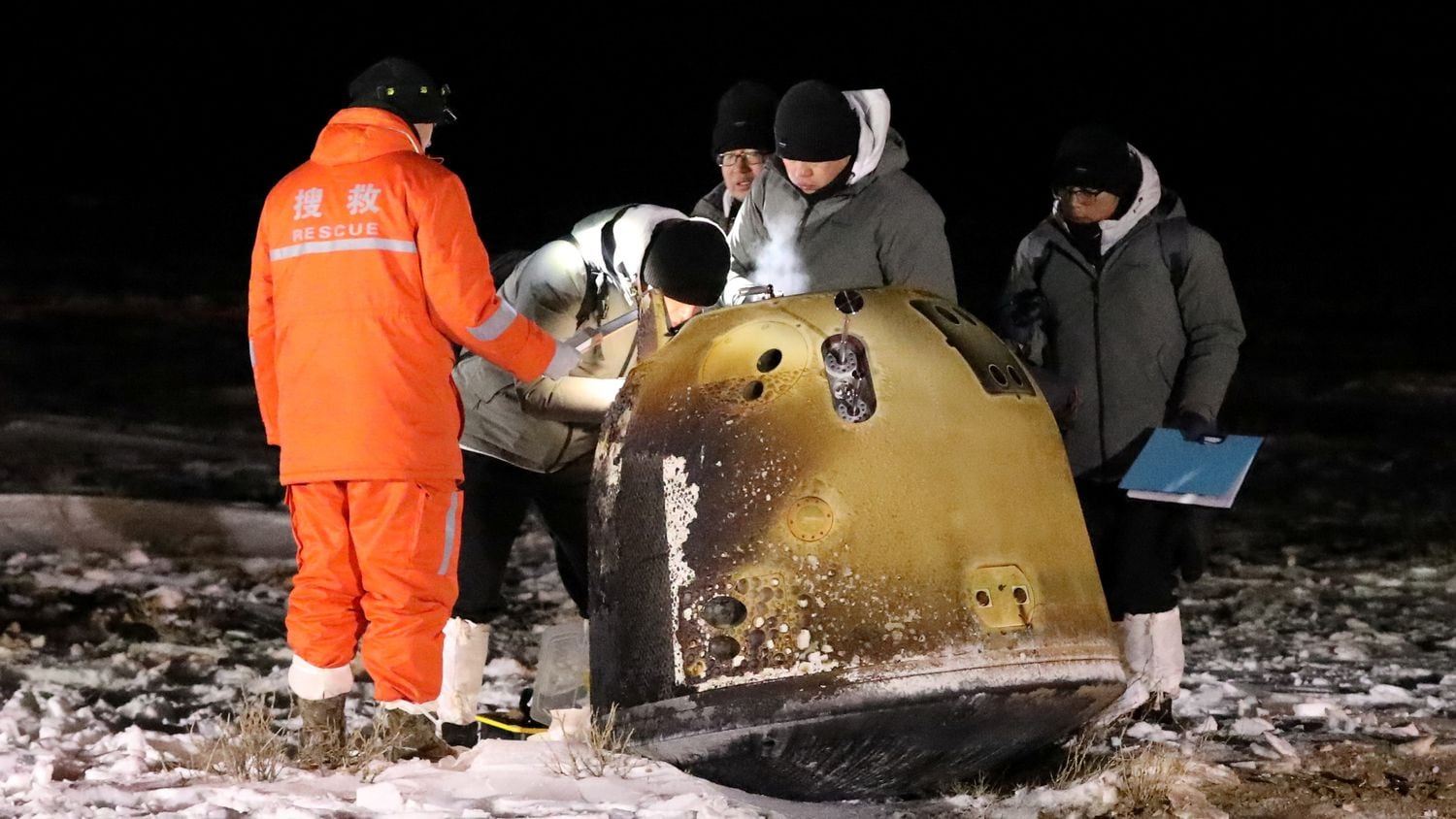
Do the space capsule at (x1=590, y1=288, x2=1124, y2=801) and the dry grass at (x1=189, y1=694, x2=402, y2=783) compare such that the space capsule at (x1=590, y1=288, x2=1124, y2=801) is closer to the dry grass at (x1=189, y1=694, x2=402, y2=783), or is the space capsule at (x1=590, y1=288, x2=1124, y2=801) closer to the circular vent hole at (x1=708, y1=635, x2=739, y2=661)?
the circular vent hole at (x1=708, y1=635, x2=739, y2=661)

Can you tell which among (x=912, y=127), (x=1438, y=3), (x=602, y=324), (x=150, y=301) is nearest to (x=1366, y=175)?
(x=912, y=127)

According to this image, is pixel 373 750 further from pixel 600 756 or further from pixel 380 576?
pixel 600 756

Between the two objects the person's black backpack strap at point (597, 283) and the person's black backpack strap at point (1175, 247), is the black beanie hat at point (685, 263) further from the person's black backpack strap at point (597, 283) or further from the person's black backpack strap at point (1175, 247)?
the person's black backpack strap at point (1175, 247)

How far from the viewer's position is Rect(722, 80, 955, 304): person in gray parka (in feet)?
18.0

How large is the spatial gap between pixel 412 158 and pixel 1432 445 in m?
8.86

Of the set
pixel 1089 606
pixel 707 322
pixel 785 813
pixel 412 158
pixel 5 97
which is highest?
pixel 5 97

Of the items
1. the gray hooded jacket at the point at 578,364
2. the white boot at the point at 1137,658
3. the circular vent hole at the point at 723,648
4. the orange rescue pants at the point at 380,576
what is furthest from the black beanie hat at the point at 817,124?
the white boot at the point at 1137,658

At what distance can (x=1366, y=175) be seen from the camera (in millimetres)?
29797

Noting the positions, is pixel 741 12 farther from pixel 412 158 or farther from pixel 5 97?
pixel 412 158

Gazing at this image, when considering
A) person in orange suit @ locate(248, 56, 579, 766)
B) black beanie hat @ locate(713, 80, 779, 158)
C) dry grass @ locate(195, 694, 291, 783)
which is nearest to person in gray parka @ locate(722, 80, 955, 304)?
person in orange suit @ locate(248, 56, 579, 766)

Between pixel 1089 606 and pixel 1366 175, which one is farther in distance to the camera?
pixel 1366 175

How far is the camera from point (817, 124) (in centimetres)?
546

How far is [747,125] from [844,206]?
1.19 m

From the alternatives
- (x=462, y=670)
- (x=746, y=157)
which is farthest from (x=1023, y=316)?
(x=462, y=670)
